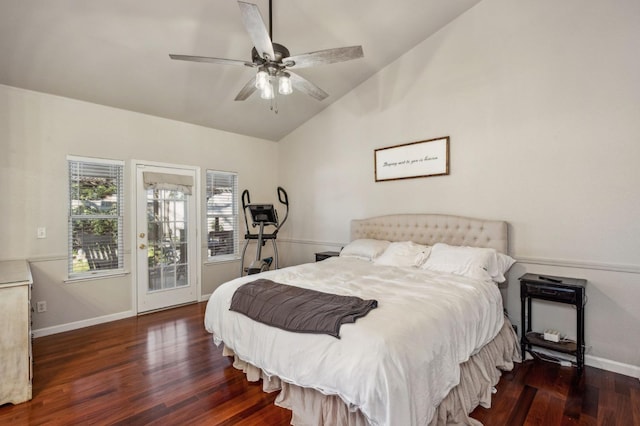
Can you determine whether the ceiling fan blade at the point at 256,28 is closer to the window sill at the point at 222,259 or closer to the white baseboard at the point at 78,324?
the window sill at the point at 222,259

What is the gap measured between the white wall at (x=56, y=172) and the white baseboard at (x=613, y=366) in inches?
206

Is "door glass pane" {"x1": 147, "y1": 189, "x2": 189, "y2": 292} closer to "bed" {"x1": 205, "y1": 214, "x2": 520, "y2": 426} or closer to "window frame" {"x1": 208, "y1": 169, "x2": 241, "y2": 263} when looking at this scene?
"window frame" {"x1": 208, "y1": 169, "x2": 241, "y2": 263}

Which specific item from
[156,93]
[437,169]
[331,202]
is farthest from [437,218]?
[156,93]

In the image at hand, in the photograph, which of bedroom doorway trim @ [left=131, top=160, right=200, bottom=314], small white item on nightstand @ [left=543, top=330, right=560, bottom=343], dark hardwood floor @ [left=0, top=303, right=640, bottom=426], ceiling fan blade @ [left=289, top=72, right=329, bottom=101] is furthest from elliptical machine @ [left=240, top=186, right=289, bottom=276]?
small white item on nightstand @ [left=543, top=330, right=560, bottom=343]

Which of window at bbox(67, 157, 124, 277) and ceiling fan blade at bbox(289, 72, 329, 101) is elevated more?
ceiling fan blade at bbox(289, 72, 329, 101)

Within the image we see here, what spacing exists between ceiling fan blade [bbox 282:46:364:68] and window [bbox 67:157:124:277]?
299 centimetres

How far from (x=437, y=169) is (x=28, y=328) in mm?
4221

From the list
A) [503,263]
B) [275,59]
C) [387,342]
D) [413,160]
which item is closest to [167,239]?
[275,59]

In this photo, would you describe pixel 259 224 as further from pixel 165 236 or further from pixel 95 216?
pixel 95 216

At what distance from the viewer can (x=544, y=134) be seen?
10.0ft

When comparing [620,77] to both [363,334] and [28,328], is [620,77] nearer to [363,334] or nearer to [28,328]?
[363,334]

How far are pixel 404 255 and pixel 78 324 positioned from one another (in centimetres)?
404

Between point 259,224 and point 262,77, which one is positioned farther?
point 259,224

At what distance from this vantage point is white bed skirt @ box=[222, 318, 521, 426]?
1852 mm
